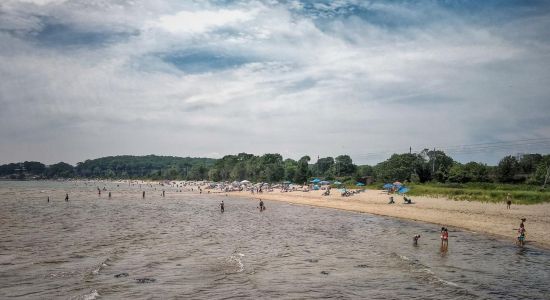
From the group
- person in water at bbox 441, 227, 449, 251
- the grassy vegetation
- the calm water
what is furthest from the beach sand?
person in water at bbox 441, 227, 449, 251

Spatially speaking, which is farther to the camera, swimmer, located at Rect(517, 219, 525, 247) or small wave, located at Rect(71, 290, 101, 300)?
swimmer, located at Rect(517, 219, 525, 247)

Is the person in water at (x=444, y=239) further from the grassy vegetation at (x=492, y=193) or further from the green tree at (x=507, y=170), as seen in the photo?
the green tree at (x=507, y=170)

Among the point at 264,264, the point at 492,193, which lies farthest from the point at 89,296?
the point at 492,193

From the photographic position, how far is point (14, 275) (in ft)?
69.3

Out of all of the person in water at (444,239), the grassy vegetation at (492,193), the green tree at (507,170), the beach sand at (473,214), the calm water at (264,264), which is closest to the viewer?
the calm water at (264,264)

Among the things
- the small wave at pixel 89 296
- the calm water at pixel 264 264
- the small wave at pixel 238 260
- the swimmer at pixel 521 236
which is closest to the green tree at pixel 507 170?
the calm water at pixel 264 264

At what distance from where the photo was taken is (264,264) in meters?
24.3

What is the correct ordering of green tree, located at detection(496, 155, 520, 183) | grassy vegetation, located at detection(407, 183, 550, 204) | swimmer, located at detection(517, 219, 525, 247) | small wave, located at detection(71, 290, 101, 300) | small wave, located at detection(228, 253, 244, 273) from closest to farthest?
1. small wave, located at detection(71, 290, 101, 300)
2. small wave, located at detection(228, 253, 244, 273)
3. swimmer, located at detection(517, 219, 525, 247)
4. grassy vegetation, located at detection(407, 183, 550, 204)
5. green tree, located at detection(496, 155, 520, 183)

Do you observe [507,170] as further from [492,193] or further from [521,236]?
[521,236]

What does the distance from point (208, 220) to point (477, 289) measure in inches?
1432

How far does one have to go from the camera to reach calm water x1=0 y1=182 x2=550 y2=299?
60.6 ft

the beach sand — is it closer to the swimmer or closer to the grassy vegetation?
the swimmer

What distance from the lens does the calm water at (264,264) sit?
18.5 metres

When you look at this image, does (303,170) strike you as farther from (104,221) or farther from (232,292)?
(232,292)
